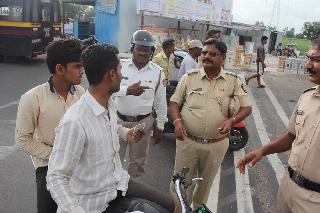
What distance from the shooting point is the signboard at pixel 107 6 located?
1913cm

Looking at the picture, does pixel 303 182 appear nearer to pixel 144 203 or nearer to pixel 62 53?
pixel 144 203

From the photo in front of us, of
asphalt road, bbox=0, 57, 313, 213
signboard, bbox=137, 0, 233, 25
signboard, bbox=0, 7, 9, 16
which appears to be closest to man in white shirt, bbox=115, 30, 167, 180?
asphalt road, bbox=0, 57, 313, 213

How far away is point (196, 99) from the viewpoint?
345 cm

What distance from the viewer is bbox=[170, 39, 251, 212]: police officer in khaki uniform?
342cm

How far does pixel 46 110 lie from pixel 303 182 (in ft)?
6.16

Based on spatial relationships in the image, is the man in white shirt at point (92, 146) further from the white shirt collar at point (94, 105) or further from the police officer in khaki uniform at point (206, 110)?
the police officer in khaki uniform at point (206, 110)

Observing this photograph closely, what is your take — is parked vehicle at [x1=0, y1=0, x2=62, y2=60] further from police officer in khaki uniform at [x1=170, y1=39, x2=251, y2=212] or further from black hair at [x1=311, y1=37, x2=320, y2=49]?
black hair at [x1=311, y1=37, x2=320, y2=49]

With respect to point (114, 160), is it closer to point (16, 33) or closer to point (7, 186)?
point (7, 186)

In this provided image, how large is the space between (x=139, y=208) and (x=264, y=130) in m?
6.26

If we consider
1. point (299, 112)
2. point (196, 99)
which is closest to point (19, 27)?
point (196, 99)

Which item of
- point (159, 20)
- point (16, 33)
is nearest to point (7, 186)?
point (16, 33)

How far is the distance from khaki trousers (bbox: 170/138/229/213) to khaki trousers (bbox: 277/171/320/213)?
0.87 metres

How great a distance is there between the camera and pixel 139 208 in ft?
6.79

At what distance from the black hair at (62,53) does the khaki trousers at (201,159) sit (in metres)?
1.42
